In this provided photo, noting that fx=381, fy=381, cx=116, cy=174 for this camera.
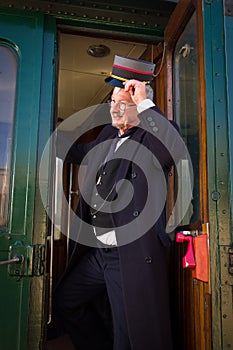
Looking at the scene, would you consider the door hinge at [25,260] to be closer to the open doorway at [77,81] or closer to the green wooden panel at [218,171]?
the open doorway at [77,81]

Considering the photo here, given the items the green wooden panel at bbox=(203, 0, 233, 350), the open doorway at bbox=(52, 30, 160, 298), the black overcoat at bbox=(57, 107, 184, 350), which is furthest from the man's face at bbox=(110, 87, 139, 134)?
the green wooden panel at bbox=(203, 0, 233, 350)

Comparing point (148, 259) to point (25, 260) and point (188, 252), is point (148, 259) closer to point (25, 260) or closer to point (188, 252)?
point (188, 252)

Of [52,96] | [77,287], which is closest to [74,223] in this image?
[77,287]

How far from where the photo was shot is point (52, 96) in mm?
2285

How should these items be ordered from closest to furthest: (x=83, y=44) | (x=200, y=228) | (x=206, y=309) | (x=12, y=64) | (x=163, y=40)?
(x=206, y=309)
(x=200, y=228)
(x=12, y=64)
(x=163, y=40)
(x=83, y=44)

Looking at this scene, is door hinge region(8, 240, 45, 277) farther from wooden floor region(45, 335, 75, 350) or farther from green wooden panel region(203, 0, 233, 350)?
wooden floor region(45, 335, 75, 350)

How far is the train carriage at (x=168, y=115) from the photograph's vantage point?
6.04 ft

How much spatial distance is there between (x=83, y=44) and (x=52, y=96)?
3.43 ft

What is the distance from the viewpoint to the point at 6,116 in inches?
88.1

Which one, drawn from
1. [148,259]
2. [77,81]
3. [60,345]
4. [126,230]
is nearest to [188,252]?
[148,259]

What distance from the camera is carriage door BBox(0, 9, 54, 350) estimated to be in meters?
2.05

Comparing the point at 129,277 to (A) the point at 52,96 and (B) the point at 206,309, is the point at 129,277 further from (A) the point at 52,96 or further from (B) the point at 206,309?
(A) the point at 52,96

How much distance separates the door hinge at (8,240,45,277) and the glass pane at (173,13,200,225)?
0.86 meters

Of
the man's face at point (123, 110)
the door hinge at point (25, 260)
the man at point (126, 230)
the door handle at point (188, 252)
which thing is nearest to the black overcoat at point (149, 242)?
the man at point (126, 230)
